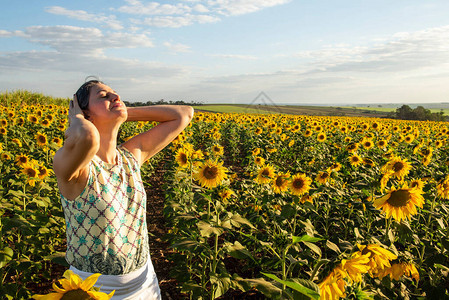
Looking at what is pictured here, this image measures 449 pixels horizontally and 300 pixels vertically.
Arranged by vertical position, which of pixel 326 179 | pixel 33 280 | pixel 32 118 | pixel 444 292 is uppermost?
pixel 32 118

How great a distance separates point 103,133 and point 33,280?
2705mm

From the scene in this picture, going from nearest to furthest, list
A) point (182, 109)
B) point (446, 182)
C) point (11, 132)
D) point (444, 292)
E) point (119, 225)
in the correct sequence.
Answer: point (119, 225) → point (444, 292) → point (182, 109) → point (446, 182) → point (11, 132)

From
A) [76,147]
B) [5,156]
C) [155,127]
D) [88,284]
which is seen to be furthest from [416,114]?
[88,284]

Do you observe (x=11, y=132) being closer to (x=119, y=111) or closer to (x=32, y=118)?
(x=32, y=118)

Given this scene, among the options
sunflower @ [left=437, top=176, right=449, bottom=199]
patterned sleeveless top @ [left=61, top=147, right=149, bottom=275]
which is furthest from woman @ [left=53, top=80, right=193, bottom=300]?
sunflower @ [left=437, top=176, right=449, bottom=199]

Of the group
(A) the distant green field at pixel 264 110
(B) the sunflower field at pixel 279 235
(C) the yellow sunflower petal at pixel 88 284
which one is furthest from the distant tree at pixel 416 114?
(C) the yellow sunflower petal at pixel 88 284

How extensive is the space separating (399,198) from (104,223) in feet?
7.73

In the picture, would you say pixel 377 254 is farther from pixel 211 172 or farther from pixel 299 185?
pixel 299 185

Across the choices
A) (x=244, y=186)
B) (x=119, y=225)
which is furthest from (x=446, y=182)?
(x=119, y=225)

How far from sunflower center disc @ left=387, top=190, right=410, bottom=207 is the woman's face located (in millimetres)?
2301

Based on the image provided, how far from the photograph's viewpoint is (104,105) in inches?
73.5

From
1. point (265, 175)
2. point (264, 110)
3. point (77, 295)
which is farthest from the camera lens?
point (264, 110)

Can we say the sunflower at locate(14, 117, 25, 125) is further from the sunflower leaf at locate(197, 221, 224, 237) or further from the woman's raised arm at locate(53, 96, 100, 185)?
the woman's raised arm at locate(53, 96, 100, 185)

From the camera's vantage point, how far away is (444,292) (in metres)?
2.34
